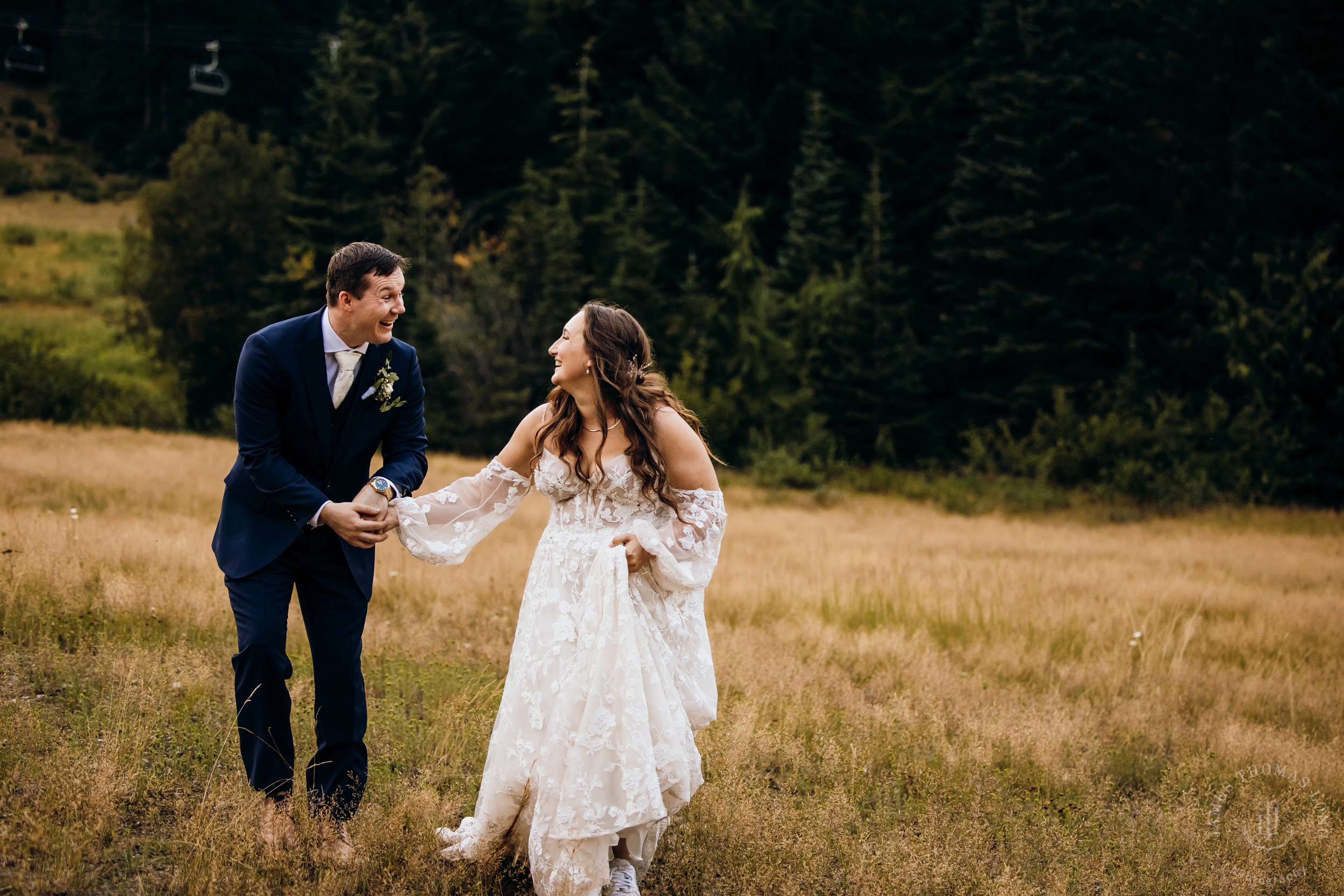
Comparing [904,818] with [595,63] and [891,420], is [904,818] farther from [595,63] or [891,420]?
[595,63]

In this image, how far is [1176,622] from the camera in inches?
368

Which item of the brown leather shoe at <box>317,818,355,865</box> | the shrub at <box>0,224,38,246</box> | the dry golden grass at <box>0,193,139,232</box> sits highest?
the dry golden grass at <box>0,193,139,232</box>

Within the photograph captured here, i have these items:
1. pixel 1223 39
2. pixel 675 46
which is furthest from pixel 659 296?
pixel 1223 39

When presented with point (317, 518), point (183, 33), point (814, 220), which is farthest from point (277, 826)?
point (183, 33)

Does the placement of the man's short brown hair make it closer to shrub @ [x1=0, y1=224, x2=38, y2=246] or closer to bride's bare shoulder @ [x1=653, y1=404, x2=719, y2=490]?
bride's bare shoulder @ [x1=653, y1=404, x2=719, y2=490]

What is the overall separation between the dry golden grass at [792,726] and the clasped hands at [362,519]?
45.9 inches

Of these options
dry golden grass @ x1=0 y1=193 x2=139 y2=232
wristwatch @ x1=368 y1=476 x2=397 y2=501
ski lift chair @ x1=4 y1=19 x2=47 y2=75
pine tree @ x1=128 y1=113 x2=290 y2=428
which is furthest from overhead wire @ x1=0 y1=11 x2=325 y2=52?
wristwatch @ x1=368 y1=476 x2=397 y2=501

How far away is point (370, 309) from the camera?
13.0ft

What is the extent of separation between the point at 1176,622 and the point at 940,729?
4.89m

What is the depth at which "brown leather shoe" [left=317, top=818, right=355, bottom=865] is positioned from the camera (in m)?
3.71

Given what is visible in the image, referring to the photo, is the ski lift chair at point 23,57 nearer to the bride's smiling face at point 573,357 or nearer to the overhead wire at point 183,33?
the overhead wire at point 183,33

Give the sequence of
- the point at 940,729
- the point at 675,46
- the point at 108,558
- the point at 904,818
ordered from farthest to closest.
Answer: the point at 675,46 < the point at 108,558 < the point at 940,729 < the point at 904,818

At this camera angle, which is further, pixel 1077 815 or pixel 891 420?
pixel 891 420

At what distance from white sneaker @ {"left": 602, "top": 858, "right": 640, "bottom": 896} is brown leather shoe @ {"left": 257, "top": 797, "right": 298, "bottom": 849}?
125 centimetres
